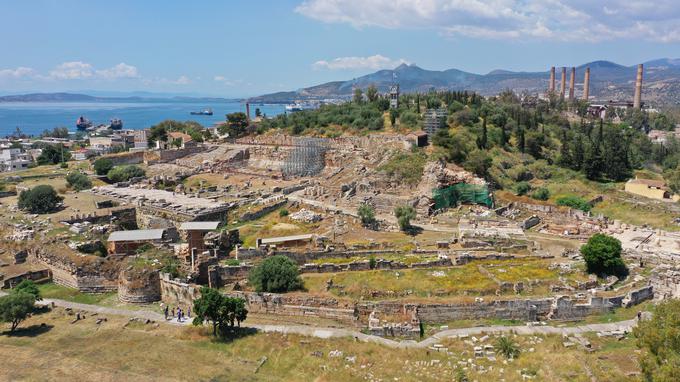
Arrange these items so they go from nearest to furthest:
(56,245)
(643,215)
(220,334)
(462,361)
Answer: (462,361), (220,334), (56,245), (643,215)

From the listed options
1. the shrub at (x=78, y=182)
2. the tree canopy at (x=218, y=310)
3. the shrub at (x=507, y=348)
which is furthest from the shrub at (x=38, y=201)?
the shrub at (x=507, y=348)

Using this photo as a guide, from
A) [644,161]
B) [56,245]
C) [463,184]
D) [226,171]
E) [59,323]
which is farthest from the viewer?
[644,161]

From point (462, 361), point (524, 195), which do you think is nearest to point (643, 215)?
point (524, 195)

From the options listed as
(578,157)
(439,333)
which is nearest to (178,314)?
(439,333)

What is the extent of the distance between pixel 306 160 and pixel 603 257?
130 ft

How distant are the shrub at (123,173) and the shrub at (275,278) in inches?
1530

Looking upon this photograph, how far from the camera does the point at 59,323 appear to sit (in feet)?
86.5

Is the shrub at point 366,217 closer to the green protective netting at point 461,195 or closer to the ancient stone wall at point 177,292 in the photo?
the green protective netting at point 461,195

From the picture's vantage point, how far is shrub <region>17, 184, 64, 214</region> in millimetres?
44719

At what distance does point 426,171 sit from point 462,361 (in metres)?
29.4

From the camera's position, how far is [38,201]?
44.8 metres

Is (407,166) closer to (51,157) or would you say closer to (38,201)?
(38,201)

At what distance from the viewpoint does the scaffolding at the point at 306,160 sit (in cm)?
6072

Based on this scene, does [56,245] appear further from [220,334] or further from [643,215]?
[643,215]
